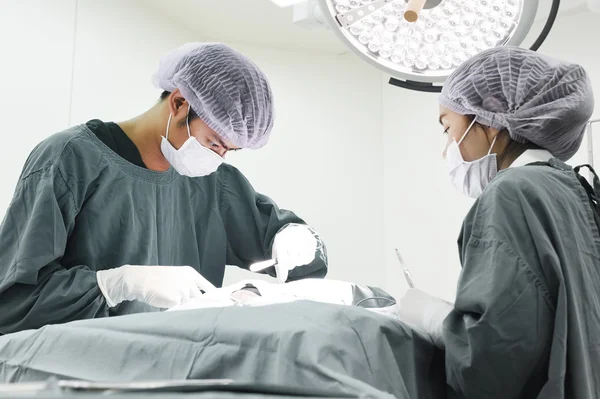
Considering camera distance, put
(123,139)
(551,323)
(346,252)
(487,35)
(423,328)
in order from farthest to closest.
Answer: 1. (346,252)
2. (123,139)
3. (487,35)
4. (423,328)
5. (551,323)

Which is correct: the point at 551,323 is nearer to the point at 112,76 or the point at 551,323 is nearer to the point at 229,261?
the point at 229,261

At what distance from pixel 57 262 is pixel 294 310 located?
965 mm

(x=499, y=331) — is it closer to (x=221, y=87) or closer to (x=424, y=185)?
(x=221, y=87)

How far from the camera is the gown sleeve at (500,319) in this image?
1209 mm

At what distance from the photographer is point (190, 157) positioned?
2.14 metres

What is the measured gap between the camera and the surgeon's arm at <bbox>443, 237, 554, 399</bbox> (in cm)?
121

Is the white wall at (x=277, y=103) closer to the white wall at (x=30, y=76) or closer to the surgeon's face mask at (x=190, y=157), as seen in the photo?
the white wall at (x=30, y=76)

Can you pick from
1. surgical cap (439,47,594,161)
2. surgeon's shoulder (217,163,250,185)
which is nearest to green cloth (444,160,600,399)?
surgical cap (439,47,594,161)

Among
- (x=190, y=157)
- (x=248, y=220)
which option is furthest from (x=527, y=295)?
(x=248, y=220)

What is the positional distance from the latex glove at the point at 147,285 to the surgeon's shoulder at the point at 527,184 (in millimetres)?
884

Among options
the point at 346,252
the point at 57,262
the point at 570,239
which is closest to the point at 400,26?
the point at 570,239

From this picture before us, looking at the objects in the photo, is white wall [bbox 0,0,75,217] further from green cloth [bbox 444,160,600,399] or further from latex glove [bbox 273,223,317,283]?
green cloth [bbox 444,160,600,399]

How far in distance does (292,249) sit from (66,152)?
0.79m

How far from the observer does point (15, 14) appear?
257 centimetres
